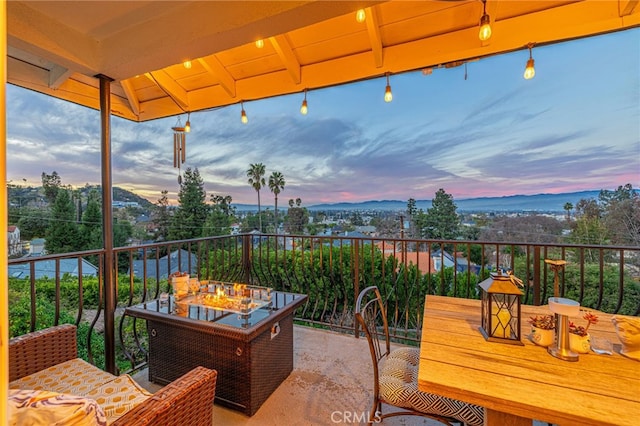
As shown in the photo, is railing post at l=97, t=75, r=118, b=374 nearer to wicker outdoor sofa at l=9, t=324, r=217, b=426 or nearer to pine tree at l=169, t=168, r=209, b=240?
wicker outdoor sofa at l=9, t=324, r=217, b=426

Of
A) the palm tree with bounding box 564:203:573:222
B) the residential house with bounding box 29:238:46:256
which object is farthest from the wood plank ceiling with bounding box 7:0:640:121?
the palm tree with bounding box 564:203:573:222

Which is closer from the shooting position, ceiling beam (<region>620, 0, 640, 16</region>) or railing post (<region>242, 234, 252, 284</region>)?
ceiling beam (<region>620, 0, 640, 16</region>)

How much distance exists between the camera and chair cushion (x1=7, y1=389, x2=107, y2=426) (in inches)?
24.7

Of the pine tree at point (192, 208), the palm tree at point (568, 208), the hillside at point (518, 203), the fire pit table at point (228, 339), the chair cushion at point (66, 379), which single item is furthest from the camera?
the pine tree at point (192, 208)

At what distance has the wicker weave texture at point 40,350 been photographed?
1392 millimetres

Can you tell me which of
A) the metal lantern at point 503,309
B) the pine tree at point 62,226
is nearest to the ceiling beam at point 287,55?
the metal lantern at point 503,309

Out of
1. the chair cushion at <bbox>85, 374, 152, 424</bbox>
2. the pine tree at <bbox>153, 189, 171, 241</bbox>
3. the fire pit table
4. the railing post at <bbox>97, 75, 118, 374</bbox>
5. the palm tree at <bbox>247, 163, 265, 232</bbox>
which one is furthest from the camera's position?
the palm tree at <bbox>247, 163, 265, 232</bbox>

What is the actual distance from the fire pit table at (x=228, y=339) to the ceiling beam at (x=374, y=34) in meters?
2.21

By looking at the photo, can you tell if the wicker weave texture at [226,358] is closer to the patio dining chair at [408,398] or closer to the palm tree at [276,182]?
the patio dining chair at [408,398]

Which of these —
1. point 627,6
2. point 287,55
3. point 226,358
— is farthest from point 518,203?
point 226,358

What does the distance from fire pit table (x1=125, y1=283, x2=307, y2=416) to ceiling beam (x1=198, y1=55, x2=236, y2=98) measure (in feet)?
7.03

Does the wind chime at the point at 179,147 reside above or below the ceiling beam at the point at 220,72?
below

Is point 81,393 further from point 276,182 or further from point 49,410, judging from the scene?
point 276,182

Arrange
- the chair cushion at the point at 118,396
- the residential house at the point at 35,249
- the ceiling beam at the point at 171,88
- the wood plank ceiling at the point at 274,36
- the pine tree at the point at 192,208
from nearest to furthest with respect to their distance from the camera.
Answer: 1. the chair cushion at the point at 118,396
2. the wood plank ceiling at the point at 274,36
3. the residential house at the point at 35,249
4. the ceiling beam at the point at 171,88
5. the pine tree at the point at 192,208
